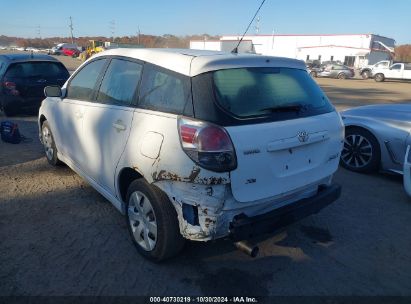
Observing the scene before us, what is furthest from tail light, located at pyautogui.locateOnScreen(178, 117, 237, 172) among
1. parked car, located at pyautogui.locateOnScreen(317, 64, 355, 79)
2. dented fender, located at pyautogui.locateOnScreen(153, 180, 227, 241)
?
parked car, located at pyautogui.locateOnScreen(317, 64, 355, 79)

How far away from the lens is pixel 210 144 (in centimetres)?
244

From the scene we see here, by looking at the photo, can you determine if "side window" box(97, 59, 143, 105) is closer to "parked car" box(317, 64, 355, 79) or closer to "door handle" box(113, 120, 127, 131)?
"door handle" box(113, 120, 127, 131)

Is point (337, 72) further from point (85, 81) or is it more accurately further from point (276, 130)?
point (276, 130)

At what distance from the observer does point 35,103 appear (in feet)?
28.7

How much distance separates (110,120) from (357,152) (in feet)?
12.8

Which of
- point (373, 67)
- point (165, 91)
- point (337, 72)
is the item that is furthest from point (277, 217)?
point (337, 72)

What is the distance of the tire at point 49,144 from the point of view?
4945mm

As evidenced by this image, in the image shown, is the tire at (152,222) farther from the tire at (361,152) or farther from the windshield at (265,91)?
the tire at (361,152)

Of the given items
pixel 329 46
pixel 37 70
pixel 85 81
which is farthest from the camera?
pixel 329 46

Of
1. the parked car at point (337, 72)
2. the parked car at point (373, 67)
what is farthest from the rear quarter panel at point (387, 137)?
the parked car at point (337, 72)

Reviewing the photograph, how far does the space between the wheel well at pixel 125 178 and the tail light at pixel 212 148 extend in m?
0.84

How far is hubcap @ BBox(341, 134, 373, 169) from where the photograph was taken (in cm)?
534

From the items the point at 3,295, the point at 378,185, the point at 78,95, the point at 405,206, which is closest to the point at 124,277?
the point at 3,295

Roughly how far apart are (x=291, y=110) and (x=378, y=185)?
286 cm
